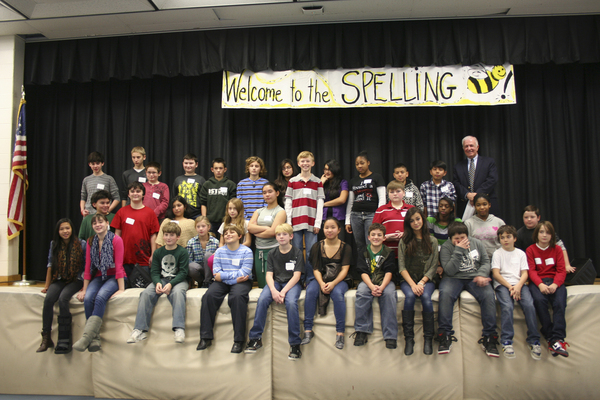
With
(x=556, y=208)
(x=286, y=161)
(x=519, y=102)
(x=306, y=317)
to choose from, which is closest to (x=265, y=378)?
(x=306, y=317)

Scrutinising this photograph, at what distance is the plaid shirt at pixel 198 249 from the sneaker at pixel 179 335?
2.15 feet

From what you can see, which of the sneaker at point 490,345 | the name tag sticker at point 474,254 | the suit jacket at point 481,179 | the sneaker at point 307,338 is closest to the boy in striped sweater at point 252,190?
the sneaker at point 307,338

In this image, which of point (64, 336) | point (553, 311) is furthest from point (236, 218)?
point (553, 311)

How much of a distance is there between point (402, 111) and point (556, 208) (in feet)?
7.58

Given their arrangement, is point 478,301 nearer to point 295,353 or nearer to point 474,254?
point 474,254

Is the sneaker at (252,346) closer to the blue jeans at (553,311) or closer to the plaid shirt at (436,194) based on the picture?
the blue jeans at (553,311)

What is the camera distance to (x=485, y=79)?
4.75m

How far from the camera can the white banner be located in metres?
4.74

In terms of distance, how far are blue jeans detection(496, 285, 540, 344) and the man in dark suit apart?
57.6 inches

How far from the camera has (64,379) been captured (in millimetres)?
3322

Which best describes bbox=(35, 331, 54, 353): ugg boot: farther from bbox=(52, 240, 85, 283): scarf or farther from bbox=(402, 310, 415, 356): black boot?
bbox=(402, 310, 415, 356): black boot

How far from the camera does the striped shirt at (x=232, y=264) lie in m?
3.21

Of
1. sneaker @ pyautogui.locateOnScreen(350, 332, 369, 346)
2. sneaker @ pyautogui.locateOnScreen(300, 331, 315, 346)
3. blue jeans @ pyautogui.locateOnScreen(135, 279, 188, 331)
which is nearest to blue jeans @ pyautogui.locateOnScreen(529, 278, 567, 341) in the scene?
sneaker @ pyautogui.locateOnScreen(350, 332, 369, 346)

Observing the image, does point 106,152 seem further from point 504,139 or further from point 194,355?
point 504,139
